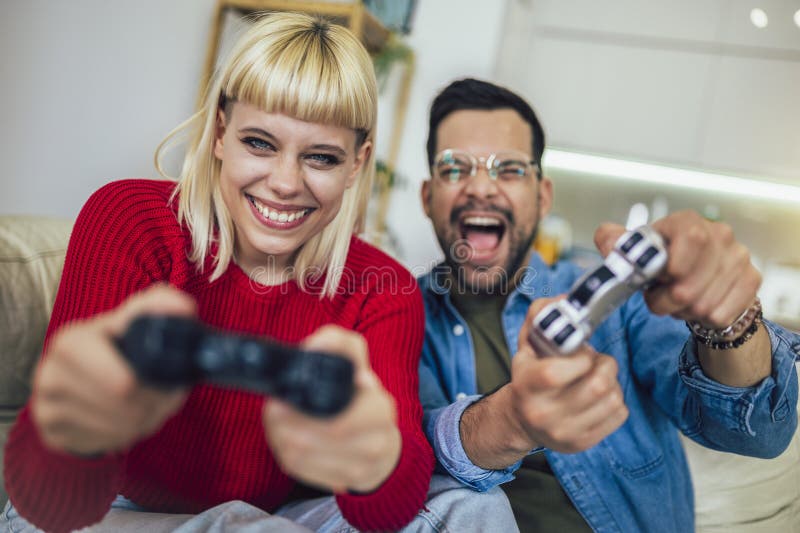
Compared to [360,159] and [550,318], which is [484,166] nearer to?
[360,159]

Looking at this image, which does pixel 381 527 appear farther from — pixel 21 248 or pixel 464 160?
pixel 464 160

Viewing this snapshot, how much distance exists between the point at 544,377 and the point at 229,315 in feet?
1.76

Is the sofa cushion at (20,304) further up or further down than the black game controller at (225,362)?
further down

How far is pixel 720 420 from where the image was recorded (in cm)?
93

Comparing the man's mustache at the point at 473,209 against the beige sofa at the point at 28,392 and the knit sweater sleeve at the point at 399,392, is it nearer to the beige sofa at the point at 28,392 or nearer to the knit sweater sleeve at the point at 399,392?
the knit sweater sleeve at the point at 399,392

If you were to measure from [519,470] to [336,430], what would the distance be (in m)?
0.72

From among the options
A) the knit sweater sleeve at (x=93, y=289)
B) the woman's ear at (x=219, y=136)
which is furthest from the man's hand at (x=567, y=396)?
the woman's ear at (x=219, y=136)

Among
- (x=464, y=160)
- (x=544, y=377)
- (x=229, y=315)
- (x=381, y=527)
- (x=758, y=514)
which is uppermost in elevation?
(x=464, y=160)

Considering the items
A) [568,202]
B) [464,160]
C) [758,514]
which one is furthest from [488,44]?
[758,514]

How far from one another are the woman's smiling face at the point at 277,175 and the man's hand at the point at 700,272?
431 millimetres

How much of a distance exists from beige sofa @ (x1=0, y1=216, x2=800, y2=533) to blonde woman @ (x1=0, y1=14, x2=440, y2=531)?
0.24 meters

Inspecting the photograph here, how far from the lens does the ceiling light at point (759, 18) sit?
8.32 feet

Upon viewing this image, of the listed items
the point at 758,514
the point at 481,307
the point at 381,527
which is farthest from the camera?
the point at 481,307

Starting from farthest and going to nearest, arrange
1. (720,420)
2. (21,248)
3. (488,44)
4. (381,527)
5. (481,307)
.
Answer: (488,44) < (481,307) < (21,248) < (720,420) < (381,527)
